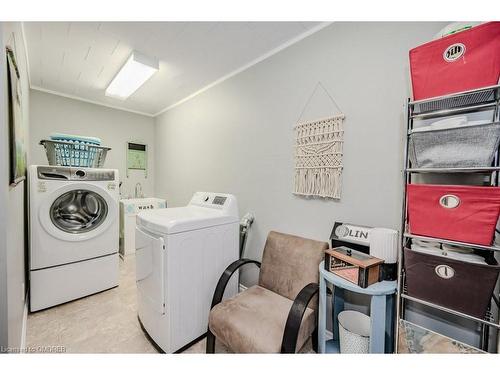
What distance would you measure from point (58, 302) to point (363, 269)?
107 inches

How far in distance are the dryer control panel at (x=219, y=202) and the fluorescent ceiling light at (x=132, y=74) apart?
140cm

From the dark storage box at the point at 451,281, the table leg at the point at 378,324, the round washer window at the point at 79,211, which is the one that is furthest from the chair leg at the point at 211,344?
the round washer window at the point at 79,211

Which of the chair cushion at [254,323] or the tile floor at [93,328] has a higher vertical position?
the chair cushion at [254,323]

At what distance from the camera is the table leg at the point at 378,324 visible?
1.15m

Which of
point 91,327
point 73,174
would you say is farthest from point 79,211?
point 91,327

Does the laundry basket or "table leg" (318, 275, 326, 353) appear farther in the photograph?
the laundry basket

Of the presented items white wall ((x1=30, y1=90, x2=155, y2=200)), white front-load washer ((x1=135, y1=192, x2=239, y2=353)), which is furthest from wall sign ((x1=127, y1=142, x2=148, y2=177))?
white front-load washer ((x1=135, y1=192, x2=239, y2=353))

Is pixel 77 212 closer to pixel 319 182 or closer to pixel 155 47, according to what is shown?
pixel 155 47

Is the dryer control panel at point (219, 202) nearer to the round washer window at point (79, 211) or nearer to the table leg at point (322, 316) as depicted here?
the table leg at point (322, 316)

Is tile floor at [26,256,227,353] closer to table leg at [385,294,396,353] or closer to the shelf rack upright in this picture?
table leg at [385,294,396,353]

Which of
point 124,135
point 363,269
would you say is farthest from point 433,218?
point 124,135

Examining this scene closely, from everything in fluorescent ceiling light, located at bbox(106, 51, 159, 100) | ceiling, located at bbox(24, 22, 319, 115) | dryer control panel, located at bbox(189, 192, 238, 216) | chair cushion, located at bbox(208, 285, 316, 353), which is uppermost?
ceiling, located at bbox(24, 22, 319, 115)

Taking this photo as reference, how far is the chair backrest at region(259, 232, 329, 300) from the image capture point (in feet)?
5.12

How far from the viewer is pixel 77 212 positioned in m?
2.39
